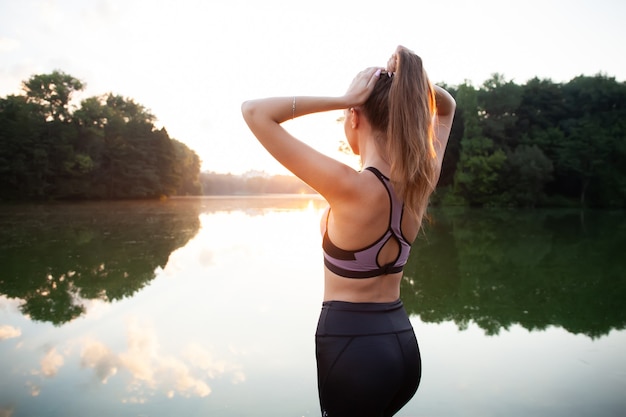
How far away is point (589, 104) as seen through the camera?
3925cm

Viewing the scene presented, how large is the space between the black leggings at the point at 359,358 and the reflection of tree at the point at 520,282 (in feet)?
13.9

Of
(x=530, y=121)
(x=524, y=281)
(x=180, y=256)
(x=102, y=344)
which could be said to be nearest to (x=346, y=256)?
(x=102, y=344)

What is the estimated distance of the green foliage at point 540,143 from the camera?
3409cm

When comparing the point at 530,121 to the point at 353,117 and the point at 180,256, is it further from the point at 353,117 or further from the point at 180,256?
the point at 353,117

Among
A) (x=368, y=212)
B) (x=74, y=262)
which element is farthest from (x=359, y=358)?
(x=74, y=262)

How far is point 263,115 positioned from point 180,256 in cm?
889

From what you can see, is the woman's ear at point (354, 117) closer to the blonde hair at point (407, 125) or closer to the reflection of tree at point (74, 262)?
the blonde hair at point (407, 125)

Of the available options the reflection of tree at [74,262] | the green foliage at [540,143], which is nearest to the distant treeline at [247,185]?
the green foliage at [540,143]

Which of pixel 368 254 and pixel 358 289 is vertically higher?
pixel 368 254

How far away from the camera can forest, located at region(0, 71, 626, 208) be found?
34.0 meters

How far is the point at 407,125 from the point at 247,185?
95.8 m

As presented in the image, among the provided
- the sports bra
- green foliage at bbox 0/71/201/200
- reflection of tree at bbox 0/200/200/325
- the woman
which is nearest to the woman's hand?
the woman

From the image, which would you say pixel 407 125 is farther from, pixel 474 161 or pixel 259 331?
pixel 474 161

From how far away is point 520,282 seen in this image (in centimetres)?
788
